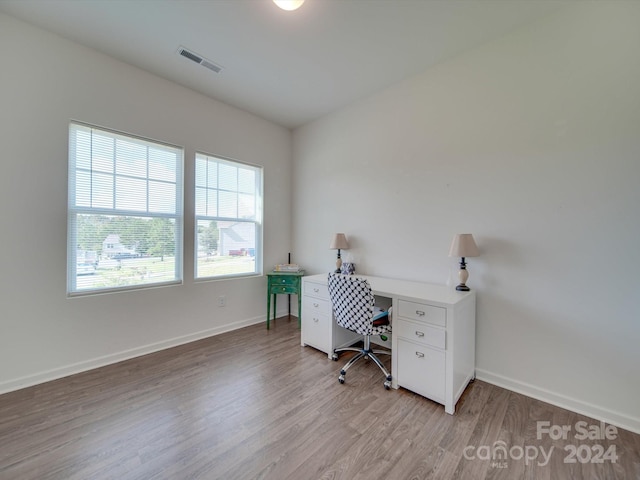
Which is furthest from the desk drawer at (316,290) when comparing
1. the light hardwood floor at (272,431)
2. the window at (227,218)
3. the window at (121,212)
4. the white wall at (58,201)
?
the window at (121,212)

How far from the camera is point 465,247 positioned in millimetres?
2127

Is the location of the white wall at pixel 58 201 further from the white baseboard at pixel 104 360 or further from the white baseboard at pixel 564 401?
the white baseboard at pixel 564 401

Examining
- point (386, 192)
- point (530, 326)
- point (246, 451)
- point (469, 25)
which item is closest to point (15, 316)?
point (246, 451)

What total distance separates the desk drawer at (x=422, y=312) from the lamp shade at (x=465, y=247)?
0.53 m

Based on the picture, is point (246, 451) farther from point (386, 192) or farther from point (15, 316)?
point (386, 192)

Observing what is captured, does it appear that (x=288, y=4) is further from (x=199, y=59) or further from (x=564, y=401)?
(x=564, y=401)

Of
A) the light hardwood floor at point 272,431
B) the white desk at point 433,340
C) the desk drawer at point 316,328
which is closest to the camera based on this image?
the light hardwood floor at point 272,431

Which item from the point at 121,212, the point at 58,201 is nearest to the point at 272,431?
the point at 121,212

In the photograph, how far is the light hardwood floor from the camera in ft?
4.53

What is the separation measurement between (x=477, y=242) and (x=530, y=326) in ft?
2.50

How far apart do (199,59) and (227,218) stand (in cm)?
171

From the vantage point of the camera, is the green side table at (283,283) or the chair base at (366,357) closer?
the chair base at (366,357)

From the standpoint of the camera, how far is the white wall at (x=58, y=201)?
2020 millimetres

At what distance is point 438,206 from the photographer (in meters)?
2.51
